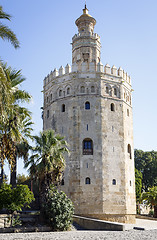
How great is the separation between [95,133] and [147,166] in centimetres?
2670

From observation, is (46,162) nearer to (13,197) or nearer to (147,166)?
(13,197)

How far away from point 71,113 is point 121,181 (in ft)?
24.4

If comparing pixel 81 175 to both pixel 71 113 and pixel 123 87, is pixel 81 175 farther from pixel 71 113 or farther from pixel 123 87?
pixel 123 87

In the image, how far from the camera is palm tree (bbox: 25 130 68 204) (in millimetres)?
18562

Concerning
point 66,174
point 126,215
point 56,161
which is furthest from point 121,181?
point 56,161

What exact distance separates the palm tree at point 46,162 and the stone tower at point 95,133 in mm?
6683

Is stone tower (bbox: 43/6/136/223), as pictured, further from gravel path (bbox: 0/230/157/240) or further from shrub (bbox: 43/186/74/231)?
gravel path (bbox: 0/230/157/240)

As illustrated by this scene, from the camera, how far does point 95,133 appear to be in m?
26.5

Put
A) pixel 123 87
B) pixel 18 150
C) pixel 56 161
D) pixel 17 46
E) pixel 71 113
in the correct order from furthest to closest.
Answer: pixel 123 87 < pixel 71 113 < pixel 18 150 < pixel 56 161 < pixel 17 46

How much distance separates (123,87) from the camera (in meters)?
29.3

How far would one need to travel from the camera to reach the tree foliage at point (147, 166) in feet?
160

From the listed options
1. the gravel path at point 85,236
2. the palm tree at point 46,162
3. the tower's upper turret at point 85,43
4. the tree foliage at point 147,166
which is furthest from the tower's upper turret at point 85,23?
the tree foliage at point 147,166

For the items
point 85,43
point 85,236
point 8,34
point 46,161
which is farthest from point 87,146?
point 8,34

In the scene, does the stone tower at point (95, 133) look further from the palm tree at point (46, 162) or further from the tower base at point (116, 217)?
the palm tree at point (46, 162)
